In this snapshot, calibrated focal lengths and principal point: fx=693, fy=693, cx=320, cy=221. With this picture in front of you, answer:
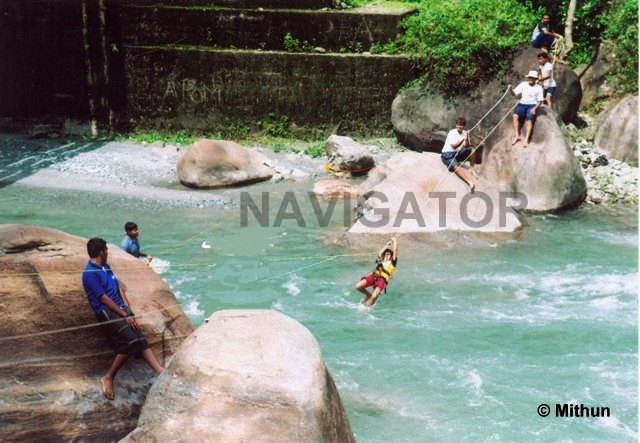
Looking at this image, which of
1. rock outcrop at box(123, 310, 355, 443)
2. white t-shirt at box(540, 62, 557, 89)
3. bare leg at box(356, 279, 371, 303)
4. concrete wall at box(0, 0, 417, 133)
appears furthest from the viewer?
concrete wall at box(0, 0, 417, 133)

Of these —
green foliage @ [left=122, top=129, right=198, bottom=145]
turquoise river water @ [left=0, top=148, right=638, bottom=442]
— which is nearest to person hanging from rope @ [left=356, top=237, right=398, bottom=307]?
turquoise river water @ [left=0, top=148, right=638, bottom=442]

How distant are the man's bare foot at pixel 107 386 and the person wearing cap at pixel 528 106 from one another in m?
10.0

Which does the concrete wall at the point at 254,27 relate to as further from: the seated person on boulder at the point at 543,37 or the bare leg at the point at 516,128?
the bare leg at the point at 516,128

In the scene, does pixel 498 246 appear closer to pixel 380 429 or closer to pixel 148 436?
pixel 380 429

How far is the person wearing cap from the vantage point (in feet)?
44.5

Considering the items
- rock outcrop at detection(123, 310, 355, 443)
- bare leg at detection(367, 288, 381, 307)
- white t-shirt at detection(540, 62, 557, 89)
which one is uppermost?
white t-shirt at detection(540, 62, 557, 89)

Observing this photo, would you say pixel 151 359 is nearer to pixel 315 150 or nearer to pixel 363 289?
pixel 363 289

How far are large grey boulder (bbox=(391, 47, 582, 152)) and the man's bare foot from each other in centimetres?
1157

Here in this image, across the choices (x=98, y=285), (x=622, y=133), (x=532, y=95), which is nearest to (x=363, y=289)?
(x=98, y=285)

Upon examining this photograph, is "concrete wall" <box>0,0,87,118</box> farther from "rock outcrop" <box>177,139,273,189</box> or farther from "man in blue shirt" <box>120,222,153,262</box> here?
"man in blue shirt" <box>120,222,153,262</box>

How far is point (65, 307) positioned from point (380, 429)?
10.4ft

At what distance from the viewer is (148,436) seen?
4.59m

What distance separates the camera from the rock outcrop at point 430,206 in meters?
11.8

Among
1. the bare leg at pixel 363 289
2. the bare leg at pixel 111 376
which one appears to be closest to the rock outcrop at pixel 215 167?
the bare leg at pixel 363 289
